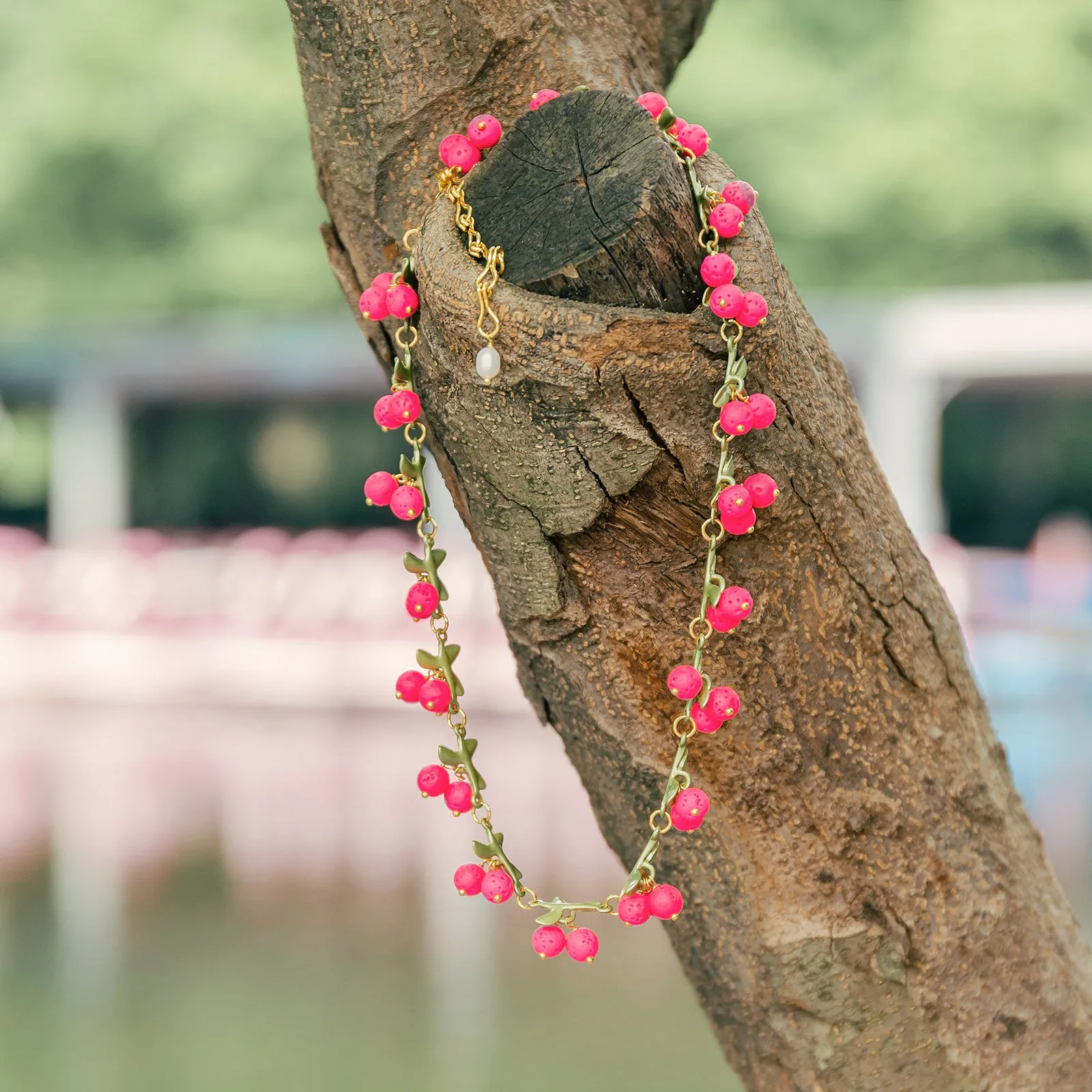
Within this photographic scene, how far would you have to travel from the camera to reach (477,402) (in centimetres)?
113

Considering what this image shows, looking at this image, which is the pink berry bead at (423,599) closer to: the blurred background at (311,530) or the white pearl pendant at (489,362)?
the white pearl pendant at (489,362)

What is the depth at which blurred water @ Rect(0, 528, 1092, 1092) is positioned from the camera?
12.4 feet

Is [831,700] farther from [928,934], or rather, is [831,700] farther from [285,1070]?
[285,1070]

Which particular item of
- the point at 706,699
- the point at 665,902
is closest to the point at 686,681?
the point at 706,699

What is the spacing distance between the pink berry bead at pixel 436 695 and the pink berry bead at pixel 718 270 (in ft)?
1.70

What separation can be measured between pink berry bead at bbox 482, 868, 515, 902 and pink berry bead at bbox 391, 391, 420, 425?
0.49 metres

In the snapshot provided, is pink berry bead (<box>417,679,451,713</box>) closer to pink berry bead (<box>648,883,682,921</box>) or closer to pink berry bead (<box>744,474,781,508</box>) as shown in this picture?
pink berry bead (<box>648,883,682,921</box>)

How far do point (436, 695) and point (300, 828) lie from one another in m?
4.48

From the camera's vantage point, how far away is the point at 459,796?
1.38 metres

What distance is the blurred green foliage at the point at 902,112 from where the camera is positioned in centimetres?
959

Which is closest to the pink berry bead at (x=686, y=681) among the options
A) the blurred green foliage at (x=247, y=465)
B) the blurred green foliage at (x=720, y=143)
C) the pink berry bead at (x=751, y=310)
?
the pink berry bead at (x=751, y=310)

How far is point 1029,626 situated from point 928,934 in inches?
298

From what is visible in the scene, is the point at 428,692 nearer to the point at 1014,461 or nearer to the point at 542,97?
the point at 542,97

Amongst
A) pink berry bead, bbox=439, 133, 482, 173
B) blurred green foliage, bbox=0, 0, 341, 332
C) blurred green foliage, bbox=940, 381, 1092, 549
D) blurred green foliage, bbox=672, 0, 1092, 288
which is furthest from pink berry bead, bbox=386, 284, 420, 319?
blurred green foliage, bbox=940, 381, 1092, 549
